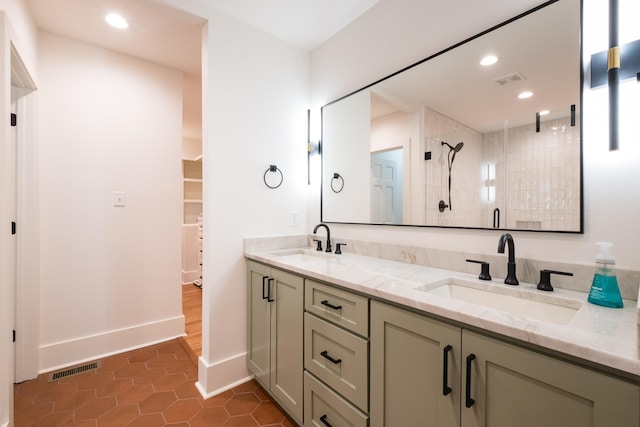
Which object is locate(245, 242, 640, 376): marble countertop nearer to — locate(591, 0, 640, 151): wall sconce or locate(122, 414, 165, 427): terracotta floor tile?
locate(591, 0, 640, 151): wall sconce

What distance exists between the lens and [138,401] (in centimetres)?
183

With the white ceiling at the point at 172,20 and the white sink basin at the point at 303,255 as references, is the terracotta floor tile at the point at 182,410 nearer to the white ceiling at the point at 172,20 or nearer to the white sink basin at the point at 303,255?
the white sink basin at the point at 303,255

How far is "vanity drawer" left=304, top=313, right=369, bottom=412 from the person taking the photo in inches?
46.7

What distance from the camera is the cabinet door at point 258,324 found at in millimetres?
1824

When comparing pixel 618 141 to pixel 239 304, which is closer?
pixel 618 141

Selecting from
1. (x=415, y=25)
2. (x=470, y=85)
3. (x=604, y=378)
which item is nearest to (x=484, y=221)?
(x=470, y=85)

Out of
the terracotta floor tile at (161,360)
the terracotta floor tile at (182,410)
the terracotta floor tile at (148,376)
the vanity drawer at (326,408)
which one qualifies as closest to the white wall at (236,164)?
the terracotta floor tile at (182,410)

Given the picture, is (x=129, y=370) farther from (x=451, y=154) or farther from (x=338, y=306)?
(x=451, y=154)

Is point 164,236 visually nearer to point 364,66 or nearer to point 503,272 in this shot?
point 364,66

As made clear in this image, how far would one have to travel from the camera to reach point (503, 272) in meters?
1.30

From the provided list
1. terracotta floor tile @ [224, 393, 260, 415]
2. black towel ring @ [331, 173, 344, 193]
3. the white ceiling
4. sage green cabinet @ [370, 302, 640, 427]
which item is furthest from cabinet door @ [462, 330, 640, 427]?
the white ceiling

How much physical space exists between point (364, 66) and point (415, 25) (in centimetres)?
43

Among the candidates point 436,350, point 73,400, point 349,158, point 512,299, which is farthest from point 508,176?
point 73,400

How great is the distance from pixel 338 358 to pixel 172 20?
2.41 metres
